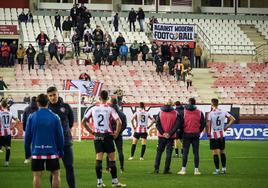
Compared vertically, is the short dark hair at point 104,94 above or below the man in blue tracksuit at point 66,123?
above

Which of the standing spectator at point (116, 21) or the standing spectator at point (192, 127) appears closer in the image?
the standing spectator at point (192, 127)

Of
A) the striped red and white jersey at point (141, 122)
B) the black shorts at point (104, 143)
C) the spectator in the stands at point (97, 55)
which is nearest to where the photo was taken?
the black shorts at point (104, 143)

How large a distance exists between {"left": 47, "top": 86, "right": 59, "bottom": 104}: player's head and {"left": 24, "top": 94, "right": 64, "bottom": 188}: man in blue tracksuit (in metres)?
1.34

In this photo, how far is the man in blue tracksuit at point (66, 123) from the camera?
17.8m

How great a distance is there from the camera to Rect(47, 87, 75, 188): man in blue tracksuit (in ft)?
58.3

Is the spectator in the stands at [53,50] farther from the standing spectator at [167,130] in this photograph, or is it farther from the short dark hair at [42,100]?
the short dark hair at [42,100]

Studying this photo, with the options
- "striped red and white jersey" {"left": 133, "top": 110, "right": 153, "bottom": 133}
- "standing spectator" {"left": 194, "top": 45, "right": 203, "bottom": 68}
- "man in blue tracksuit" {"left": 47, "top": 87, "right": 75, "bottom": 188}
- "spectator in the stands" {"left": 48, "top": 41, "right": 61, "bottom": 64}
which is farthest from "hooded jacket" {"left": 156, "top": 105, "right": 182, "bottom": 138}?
"standing spectator" {"left": 194, "top": 45, "right": 203, "bottom": 68}

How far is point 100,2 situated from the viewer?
62719 millimetres

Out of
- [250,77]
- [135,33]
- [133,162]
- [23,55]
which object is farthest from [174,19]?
[133,162]

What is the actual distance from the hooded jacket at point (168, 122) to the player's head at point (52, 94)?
7.19m

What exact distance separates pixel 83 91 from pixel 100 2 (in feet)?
63.4

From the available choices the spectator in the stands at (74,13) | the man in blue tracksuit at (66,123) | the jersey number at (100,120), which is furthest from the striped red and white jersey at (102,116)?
the spectator in the stands at (74,13)

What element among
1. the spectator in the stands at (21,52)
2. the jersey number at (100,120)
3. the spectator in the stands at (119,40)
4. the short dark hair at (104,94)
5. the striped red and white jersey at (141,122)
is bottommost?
the striped red and white jersey at (141,122)

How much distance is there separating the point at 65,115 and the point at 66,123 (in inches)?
7.6
